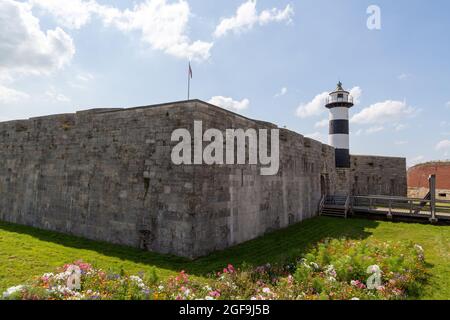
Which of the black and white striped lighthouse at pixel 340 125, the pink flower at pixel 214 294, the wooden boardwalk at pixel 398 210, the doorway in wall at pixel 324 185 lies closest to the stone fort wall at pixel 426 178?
the black and white striped lighthouse at pixel 340 125

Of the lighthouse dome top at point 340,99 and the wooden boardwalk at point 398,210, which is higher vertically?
the lighthouse dome top at point 340,99

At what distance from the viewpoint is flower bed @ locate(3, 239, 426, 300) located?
4.70m

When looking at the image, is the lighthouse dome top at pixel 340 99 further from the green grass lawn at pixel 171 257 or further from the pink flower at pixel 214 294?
the pink flower at pixel 214 294

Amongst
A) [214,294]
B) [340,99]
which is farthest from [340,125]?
[214,294]

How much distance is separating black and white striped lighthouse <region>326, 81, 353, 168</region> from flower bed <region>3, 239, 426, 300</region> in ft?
49.8

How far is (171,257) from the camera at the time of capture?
7.67m

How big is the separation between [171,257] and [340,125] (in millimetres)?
17681

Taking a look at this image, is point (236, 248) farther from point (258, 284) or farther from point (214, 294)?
point (214, 294)

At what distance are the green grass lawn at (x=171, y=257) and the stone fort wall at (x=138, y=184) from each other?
0.47 meters

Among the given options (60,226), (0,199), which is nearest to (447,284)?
(60,226)

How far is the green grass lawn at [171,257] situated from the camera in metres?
6.45

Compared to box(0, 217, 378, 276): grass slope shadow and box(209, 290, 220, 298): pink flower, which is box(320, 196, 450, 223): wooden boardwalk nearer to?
box(0, 217, 378, 276): grass slope shadow

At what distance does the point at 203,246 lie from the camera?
7.82m
